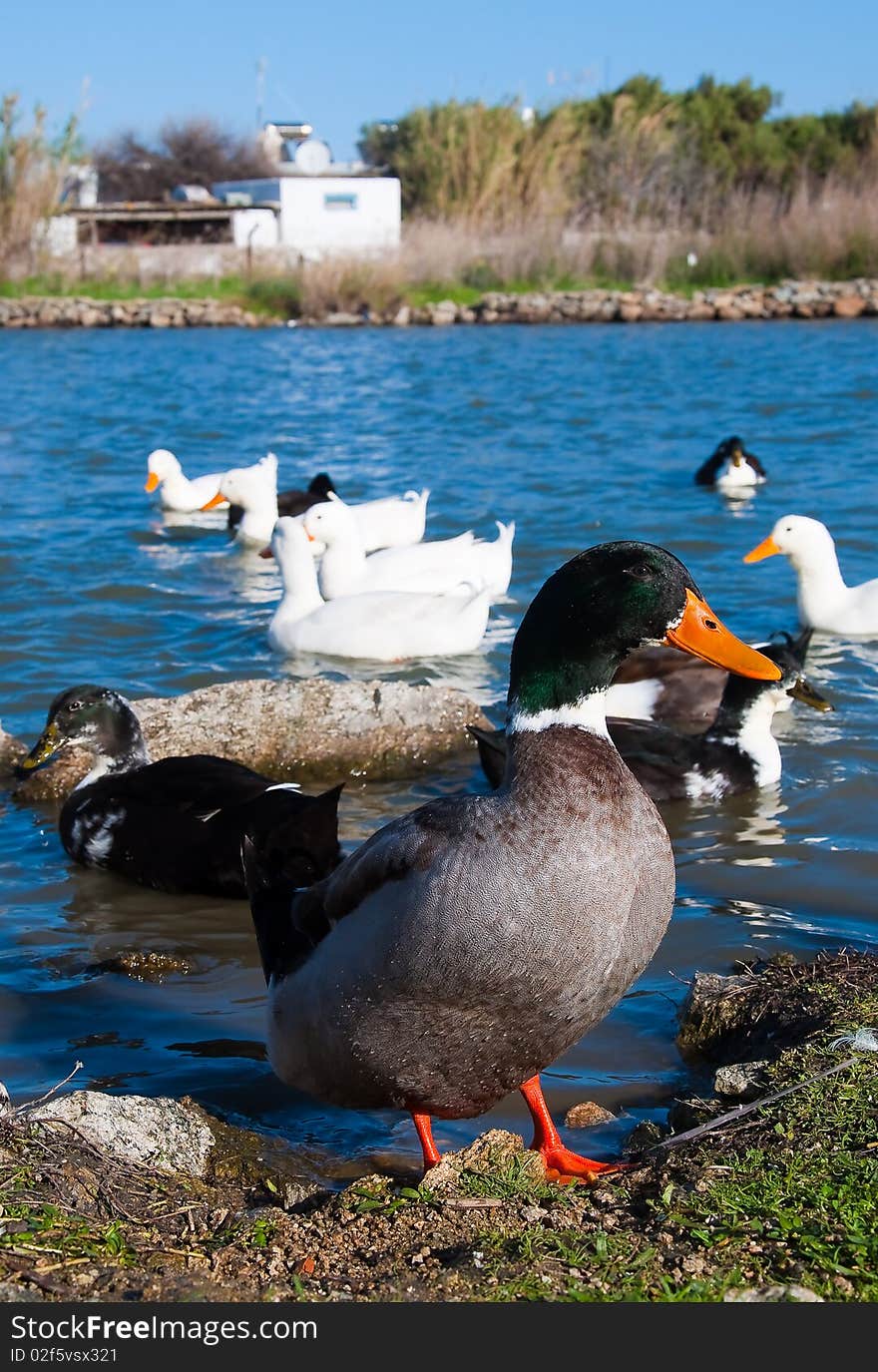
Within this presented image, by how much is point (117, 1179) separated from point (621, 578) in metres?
1.47

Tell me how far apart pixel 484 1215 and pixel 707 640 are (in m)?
1.19

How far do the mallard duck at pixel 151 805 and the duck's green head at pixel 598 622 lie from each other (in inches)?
67.1

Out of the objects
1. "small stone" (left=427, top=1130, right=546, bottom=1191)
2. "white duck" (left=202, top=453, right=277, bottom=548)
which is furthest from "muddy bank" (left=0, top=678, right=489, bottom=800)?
"white duck" (left=202, top=453, right=277, bottom=548)

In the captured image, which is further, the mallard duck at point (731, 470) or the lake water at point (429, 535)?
the mallard duck at point (731, 470)

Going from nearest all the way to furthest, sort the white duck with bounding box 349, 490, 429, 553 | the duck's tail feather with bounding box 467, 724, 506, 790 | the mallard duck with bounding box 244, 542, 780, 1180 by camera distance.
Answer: the mallard duck with bounding box 244, 542, 780, 1180
the duck's tail feather with bounding box 467, 724, 506, 790
the white duck with bounding box 349, 490, 429, 553

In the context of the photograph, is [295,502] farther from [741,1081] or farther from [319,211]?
[319,211]

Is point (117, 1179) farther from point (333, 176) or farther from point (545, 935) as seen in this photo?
point (333, 176)

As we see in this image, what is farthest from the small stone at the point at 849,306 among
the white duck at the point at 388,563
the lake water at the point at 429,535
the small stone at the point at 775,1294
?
the small stone at the point at 775,1294

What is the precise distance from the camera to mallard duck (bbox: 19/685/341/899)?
5129 mm

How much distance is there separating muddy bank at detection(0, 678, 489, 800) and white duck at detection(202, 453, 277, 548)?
211 inches

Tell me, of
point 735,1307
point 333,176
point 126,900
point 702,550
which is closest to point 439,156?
point 333,176

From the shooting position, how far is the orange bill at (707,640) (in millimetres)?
3090

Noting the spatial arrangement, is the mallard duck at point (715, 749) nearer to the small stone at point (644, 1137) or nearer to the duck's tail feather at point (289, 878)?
the duck's tail feather at point (289, 878)

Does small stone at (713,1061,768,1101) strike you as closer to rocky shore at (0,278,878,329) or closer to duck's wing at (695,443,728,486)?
duck's wing at (695,443,728,486)
